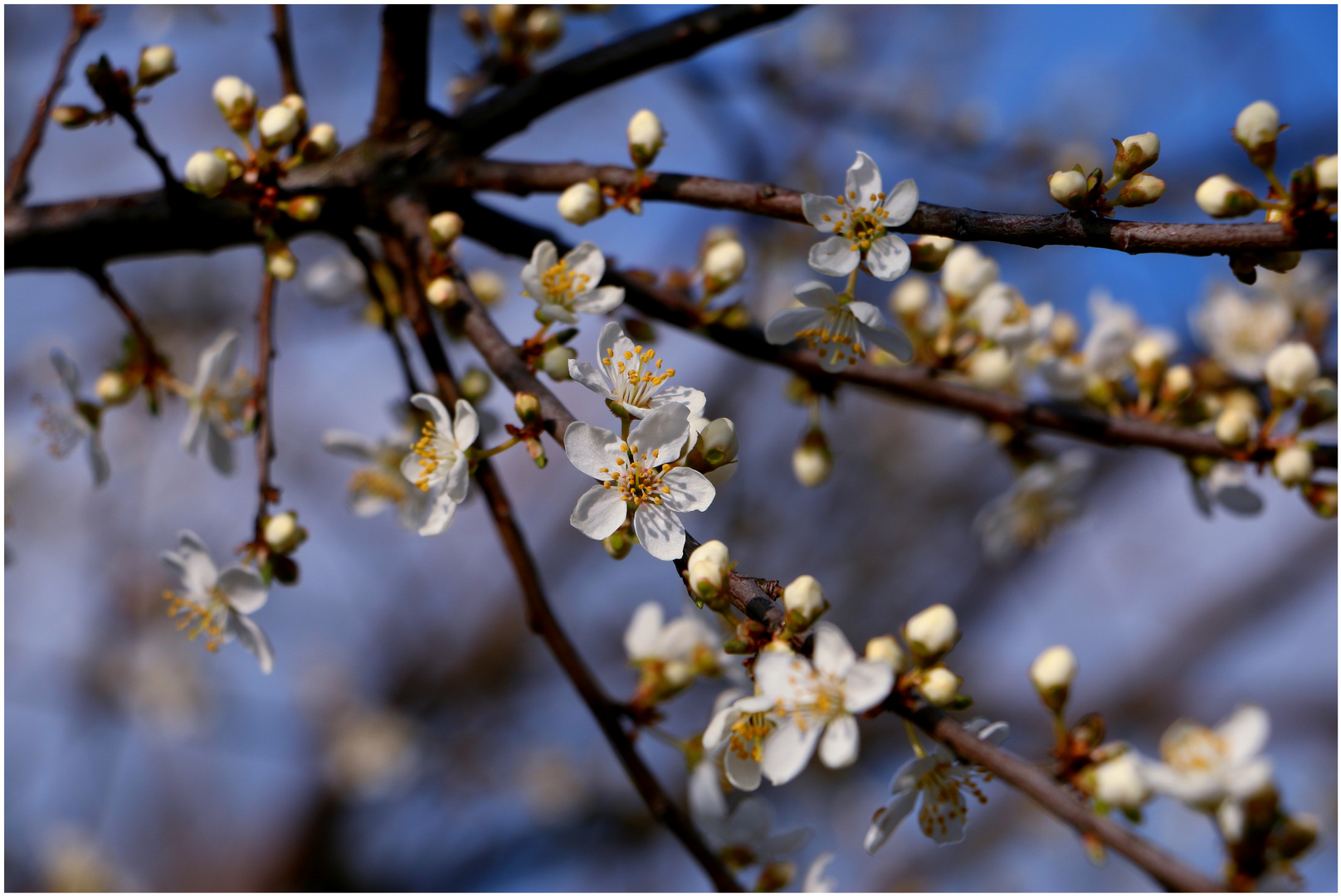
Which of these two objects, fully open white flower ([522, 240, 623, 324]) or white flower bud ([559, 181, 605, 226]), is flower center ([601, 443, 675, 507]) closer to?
fully open white flower ([522, 240, 623, 324])

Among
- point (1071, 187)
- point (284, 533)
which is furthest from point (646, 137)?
point (284, 533)

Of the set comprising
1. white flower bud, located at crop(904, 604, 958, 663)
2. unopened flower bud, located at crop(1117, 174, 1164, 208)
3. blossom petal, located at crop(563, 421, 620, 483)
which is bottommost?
white flower bud, located at crop(904, 604, 958, 663)

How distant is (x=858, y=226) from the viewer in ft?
4.44

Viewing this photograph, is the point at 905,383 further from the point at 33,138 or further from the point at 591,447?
the point at 33,138

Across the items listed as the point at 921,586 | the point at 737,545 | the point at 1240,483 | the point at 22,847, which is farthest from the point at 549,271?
the point at 22,847

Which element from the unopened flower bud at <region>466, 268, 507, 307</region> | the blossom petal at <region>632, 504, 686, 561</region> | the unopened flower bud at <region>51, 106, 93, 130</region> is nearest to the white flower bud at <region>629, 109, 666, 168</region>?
the blossom petal at <region>632, 504, 686, 561</region>

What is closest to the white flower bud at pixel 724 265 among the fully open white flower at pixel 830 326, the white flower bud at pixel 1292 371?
the fully open white flower at pixel 830 326

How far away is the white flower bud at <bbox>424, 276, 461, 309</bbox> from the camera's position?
5.01 ft

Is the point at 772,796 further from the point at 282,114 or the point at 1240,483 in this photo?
the point at 282,114

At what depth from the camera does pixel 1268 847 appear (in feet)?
4.04

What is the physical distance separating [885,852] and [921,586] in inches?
80.7

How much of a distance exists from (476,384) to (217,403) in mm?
729

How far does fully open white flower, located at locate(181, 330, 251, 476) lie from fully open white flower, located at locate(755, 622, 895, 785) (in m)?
1.57

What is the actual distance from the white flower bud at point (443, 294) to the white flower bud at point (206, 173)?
0.40m
